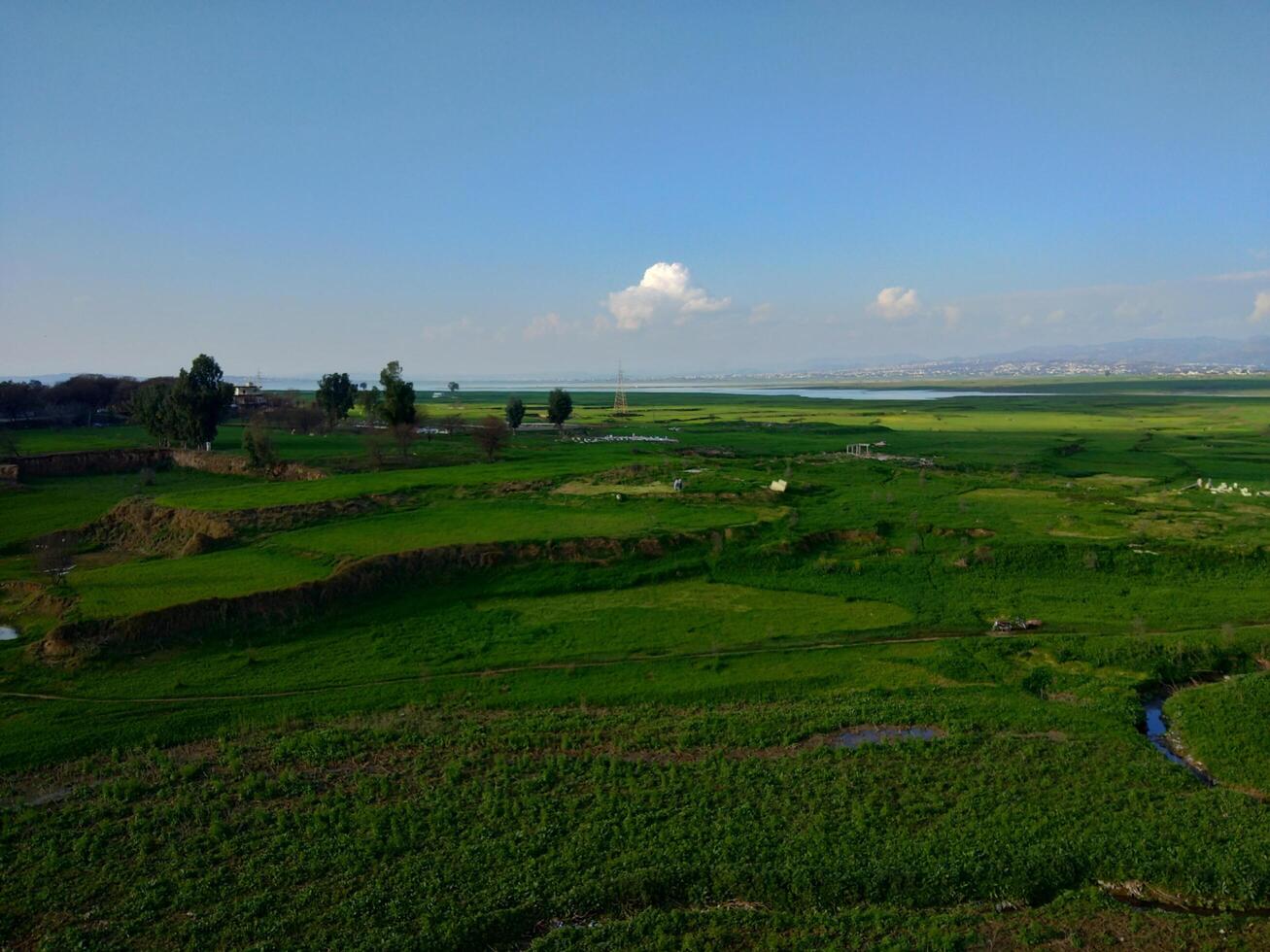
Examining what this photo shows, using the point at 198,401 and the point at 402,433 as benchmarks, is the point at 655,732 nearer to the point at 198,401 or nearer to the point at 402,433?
the point at 402,433

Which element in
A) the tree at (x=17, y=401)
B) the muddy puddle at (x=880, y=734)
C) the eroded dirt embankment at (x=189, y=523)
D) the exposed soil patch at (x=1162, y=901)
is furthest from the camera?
the tree at (x=17, y=401)

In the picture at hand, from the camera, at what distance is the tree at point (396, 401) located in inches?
2469

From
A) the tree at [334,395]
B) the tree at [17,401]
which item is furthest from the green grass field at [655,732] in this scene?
the tree at [17,401]

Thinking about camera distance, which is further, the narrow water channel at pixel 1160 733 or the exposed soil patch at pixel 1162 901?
the narrow water channel at pixel 1160 733

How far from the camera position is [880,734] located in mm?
20922

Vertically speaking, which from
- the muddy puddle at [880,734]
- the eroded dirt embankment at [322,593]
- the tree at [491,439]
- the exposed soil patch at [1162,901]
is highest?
the tree at [491,439]

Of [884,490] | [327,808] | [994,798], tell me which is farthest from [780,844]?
[884,490]

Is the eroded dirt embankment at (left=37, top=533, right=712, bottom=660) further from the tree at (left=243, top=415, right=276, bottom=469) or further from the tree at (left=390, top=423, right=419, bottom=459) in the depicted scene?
the tree at (left=390, top=423, right=419, bottom=459)

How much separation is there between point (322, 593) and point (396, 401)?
35727 millimetres

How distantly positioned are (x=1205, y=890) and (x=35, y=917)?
22137 mm

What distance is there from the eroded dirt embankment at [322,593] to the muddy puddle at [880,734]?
52.2 ft

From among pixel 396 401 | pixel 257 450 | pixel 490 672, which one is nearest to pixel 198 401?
pixel 257 450

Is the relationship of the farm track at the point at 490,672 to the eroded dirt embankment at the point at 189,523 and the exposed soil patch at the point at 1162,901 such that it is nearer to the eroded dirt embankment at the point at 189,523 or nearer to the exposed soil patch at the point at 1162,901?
the exposed soil patch at the point at 1162,901

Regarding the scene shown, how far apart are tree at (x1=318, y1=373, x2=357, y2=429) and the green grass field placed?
39.4 metres
